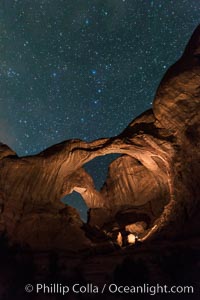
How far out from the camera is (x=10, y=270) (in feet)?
54.1

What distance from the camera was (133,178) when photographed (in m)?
26.5

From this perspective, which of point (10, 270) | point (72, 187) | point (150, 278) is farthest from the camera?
point (72, 187)

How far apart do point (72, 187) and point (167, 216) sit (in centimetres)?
848

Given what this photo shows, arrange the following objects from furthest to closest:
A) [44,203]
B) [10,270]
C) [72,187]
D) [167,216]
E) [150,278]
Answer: [72,187], [44,203], [167,216], [10,270], [150,278]

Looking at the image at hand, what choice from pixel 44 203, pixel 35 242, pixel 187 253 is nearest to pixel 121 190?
pixel 44 203

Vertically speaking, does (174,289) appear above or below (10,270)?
below

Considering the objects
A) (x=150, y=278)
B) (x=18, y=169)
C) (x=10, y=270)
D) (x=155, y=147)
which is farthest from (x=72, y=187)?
(x=150, y=278)

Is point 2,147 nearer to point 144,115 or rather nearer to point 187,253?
point 144,115

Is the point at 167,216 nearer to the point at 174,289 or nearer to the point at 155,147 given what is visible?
the point at 155,147

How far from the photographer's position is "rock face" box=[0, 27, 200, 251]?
1870 cm

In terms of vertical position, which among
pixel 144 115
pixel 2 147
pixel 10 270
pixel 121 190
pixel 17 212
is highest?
pixel 2 147

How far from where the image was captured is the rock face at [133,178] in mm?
18703

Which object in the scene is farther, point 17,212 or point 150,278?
A: point 17,212

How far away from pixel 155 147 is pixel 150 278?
27.2ft
